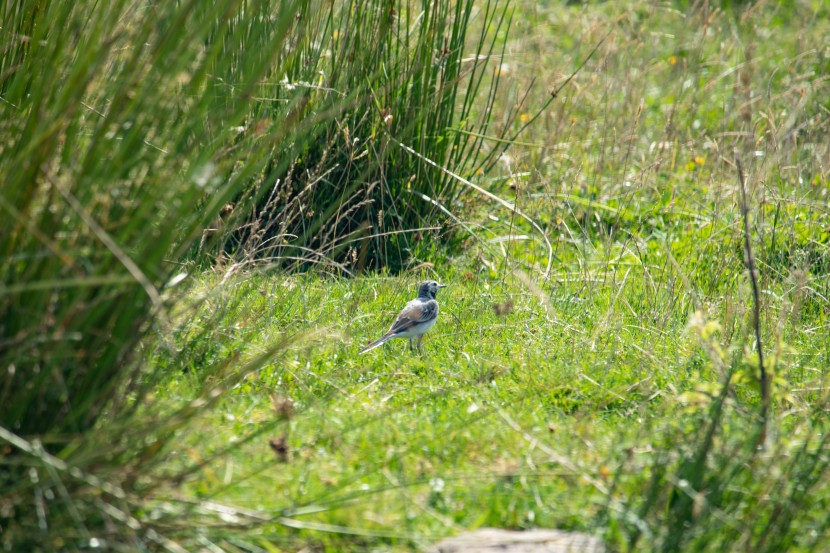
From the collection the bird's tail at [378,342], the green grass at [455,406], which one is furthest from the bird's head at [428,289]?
the bird's tail at [378,342]

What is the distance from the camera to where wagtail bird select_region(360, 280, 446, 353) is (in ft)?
16.8

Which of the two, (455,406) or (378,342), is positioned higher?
(455,406)

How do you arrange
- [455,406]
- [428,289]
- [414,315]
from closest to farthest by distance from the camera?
[455,406], [414,315], [428,289]

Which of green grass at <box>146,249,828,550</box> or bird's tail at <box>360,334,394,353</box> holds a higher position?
green grass at <box>146,249,828,550</box>

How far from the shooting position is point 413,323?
5.16 metres

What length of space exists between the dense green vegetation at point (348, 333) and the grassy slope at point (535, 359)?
2cm

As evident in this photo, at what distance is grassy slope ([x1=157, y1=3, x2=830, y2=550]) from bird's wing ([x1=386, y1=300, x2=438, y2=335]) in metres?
0.14

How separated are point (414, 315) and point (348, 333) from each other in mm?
356

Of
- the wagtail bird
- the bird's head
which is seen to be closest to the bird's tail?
the wagtail bird

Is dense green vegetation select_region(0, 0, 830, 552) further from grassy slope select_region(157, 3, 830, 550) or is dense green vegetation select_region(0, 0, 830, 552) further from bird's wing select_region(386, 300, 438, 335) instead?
bird's wing select_region(386, 300, 438, 335)

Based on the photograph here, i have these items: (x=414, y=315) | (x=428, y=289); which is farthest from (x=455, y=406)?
(x=428, y=289)

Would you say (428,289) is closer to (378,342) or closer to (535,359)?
(378,342)

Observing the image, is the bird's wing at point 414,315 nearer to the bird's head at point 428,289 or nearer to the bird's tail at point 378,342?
the bird's tail at point 378,342

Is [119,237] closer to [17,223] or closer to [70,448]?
[17,223]
